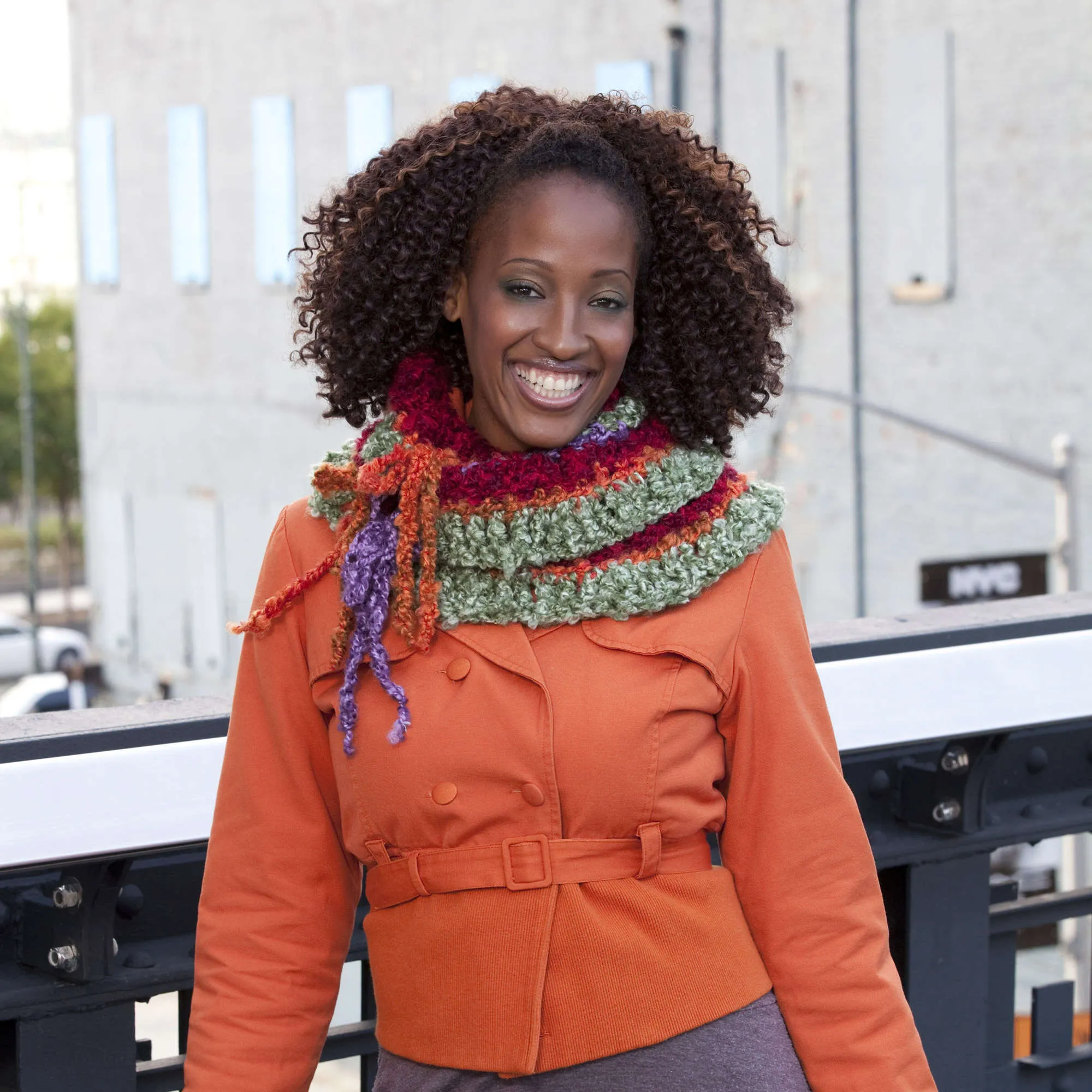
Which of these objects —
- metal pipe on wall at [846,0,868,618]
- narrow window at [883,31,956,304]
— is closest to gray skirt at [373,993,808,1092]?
metal pipe on wall at [846,0,868,618]

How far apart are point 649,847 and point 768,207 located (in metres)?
15.5

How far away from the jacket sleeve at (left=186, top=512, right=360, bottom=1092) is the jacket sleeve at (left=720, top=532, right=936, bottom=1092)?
453 mm

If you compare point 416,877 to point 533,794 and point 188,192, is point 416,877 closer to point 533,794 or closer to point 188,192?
point 533,794

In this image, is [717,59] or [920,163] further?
[717,59]

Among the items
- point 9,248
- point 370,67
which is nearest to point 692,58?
point 370,67

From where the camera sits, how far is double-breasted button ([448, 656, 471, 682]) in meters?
1.91

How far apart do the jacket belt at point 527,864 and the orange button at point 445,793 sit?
0.19ft

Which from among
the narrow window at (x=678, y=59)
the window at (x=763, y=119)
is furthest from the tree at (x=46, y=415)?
the window at (x=763, y=119)

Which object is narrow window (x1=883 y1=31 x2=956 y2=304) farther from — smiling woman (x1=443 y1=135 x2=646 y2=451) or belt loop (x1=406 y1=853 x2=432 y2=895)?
belt loop (x1=406 y1=853 x2=432 y2=895)

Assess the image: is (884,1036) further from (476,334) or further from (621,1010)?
(476,334)

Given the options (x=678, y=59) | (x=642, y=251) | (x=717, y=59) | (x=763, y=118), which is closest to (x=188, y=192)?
(x=678, y=59)

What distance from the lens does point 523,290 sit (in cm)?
197

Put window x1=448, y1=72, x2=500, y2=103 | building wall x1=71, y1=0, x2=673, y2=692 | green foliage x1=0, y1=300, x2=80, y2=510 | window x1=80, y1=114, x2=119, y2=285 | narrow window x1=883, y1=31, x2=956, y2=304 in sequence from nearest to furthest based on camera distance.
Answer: narrow window x1=883, y1=31, x2=956, y2=304 → window x1=448, y1=72, x2=500, y2=103 → building wall x1=71, y1=0, x2=673, y2=692 → window x1=80, y1=114, x2=119, y2=285 → green foliage x1=0, y1=300, x2=80, y2=510

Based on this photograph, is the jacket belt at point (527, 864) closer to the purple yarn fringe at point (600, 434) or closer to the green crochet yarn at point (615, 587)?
the green crochet yarn at point (615, 587)
